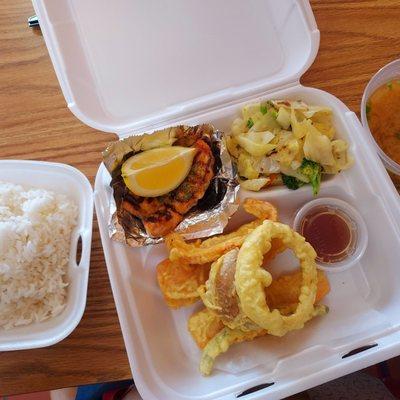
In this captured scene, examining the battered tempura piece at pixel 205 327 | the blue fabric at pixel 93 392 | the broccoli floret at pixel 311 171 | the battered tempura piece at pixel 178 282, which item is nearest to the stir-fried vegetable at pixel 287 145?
the broccoli floret at pixel 311 171

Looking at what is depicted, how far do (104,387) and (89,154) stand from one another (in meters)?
0.97

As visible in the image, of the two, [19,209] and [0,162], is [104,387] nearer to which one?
[19,209]

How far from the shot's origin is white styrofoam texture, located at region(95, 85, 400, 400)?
1180 mm

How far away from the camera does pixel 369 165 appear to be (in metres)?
1.33

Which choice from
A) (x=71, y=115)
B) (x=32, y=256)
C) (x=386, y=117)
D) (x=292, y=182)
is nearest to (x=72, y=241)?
(x=32, y=256)

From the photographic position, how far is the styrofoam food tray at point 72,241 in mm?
1218

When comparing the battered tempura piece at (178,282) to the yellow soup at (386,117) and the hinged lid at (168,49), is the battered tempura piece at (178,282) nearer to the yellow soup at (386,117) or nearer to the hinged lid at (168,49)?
the hinged lid at (168,49)

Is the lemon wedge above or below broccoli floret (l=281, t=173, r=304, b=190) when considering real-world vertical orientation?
above

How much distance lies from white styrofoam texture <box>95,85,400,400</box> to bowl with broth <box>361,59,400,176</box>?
0.27 ft

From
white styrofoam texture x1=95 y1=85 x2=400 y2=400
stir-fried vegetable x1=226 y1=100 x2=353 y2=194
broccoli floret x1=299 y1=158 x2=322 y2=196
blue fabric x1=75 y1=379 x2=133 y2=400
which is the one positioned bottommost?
blue fabric x1=75 y1=379 x2=133 y2=400

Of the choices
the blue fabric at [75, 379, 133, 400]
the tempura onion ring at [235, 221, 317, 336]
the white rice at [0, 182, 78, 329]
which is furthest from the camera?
the blue fabric at [75, 379, 133, 400]

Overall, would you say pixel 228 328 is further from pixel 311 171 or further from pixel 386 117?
pixel 386 117

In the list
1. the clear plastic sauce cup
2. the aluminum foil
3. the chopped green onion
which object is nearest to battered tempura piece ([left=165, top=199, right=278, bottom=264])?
the aluminum foil

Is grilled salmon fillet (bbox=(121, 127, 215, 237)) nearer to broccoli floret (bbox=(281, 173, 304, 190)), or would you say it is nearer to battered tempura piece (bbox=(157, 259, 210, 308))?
battered tempura piece (bbox=(157, 259, 210, 308))
